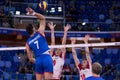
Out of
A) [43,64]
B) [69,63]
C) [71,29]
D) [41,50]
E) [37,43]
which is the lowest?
[69,63]

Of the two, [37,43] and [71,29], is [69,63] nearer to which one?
[71,29]

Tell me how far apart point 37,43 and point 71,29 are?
1269 centimetres

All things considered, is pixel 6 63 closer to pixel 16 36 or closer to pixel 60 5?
pixel 16 36

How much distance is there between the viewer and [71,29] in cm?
2012

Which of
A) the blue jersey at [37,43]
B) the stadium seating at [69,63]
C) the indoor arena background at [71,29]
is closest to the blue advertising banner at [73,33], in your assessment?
the indoor arena background at [71,29]

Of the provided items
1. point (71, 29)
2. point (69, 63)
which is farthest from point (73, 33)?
point (69, 63)

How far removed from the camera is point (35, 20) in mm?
20125

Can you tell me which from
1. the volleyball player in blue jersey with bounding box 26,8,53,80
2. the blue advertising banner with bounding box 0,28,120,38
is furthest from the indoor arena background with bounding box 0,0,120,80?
the volleyball player in blue jersey with bounding box 26,8,53,80

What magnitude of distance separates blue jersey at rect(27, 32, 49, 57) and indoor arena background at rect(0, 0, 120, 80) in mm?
7840

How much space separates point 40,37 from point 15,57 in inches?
378

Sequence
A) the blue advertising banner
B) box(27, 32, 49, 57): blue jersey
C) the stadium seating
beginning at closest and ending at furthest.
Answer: box(27, 32, 49, 57): blue jersey → the stadium seating → the blue advertising banner

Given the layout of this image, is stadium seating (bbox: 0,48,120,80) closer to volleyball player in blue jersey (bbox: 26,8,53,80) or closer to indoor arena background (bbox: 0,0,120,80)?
indoor arena background (bbox: 0,0,120,80)

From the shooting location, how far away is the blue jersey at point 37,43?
24.6ft

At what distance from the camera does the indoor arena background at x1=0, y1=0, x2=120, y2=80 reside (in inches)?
647
